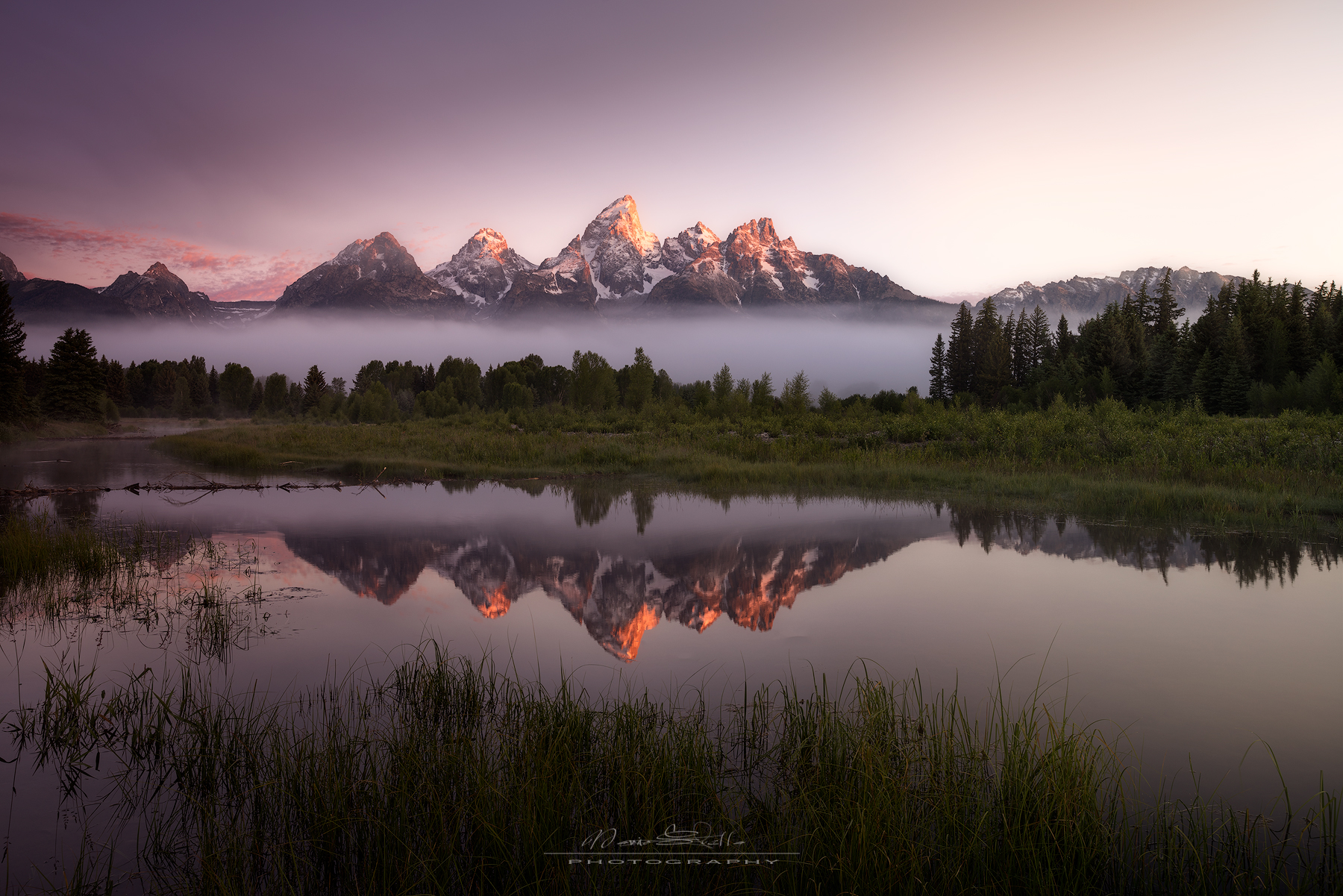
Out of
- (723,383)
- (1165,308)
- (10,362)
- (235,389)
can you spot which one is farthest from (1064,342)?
(235,389)

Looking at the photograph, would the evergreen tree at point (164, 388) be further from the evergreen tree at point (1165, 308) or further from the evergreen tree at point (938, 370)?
the evergreen tree at point (1165, 308)

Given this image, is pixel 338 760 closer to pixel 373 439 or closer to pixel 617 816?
pixel 617 816

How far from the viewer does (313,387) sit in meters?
108

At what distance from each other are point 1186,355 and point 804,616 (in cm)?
6154

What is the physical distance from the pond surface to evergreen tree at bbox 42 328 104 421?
53.3m

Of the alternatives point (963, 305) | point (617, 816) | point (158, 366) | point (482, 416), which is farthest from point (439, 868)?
point (158, 366)

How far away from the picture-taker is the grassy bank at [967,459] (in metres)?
17.2

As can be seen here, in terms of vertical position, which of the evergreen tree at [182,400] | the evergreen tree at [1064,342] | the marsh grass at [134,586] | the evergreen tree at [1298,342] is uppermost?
the evergreen tree at [1064,342]

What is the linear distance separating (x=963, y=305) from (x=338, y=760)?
10813 centimetres

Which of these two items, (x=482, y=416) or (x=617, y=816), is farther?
(x=482, y=416)

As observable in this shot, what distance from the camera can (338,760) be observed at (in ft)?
13.7

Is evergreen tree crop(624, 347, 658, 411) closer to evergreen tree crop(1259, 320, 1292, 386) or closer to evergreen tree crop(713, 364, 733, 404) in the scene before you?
evergreen tree crop(713, 364, 733, 404)

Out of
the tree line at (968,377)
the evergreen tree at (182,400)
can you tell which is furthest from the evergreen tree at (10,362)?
the evergreen tree at (182,400)

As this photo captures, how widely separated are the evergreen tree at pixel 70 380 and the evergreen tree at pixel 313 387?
47498mm
